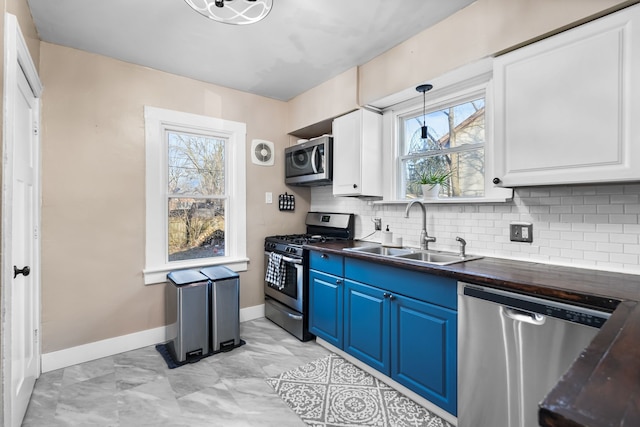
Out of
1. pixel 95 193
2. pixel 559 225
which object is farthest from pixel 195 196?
pixel 559 225

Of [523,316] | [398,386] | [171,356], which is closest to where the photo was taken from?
[523,316]

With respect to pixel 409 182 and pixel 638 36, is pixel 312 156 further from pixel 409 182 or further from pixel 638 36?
pixel 638 36

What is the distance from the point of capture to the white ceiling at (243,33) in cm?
204

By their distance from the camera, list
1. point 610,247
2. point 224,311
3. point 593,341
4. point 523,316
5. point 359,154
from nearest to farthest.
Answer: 1. point 593,341
2. point 523,316
3. point 610,247
4. point 224,311
5. point 359,154

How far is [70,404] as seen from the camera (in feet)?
6.67

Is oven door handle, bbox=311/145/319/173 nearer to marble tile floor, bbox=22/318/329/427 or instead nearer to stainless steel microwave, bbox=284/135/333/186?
stainless steel microwave, bbox=284/135/333/186

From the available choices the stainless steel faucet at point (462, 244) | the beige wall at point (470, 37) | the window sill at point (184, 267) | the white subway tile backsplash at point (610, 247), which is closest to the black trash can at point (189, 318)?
the window sill at point (184, 267)

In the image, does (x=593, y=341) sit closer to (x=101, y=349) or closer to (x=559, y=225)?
(x=559, y=225)

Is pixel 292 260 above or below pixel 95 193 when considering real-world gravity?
below

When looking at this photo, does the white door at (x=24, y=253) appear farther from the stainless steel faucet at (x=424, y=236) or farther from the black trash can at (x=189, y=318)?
the stainless steel faucet at (x=424, y=236)

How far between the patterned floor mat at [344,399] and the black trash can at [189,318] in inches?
28.3

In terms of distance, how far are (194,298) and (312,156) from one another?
5.83 ft

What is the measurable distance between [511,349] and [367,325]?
98 cm

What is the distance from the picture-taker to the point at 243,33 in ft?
7.68
